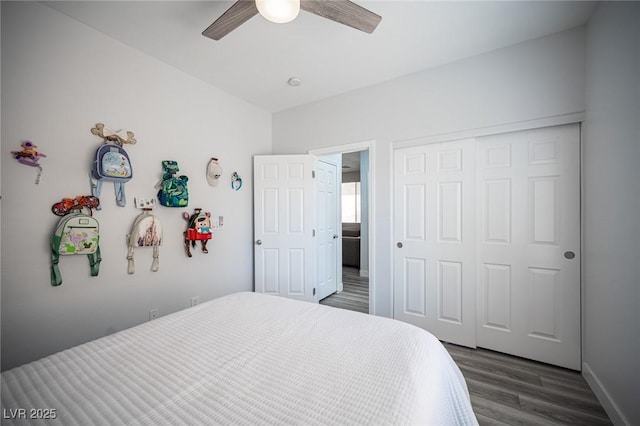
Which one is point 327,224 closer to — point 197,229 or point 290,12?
point 197,229

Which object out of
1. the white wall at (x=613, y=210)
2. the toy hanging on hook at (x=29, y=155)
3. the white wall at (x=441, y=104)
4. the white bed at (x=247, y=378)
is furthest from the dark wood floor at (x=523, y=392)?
the toy hanging on hook at (x=29, y=155)

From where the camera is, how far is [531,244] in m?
2.10

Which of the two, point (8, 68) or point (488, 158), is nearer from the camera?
point (8, 68)

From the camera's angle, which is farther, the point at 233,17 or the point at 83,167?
the point at 83,167

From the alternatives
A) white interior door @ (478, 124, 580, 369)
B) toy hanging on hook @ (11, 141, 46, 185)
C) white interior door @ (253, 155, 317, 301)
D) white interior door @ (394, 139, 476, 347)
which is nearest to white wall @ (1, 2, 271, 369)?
toy hanging on hook @ (11, 141, 46, 185)

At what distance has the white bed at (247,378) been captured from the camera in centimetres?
78

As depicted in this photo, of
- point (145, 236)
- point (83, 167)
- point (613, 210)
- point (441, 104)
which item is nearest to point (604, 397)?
point (613, 210)

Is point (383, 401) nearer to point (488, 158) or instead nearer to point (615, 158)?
point (615, 158)

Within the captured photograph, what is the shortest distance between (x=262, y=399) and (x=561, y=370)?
2420 millimetres

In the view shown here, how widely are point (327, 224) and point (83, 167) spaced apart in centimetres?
266

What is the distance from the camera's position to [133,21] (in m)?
1.81

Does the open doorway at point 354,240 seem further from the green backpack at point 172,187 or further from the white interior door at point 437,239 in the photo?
the green backpack at point 172,187

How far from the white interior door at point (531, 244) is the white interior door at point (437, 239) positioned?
110 mm

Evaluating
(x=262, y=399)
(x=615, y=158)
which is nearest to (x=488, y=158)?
(x=615, y=158)
